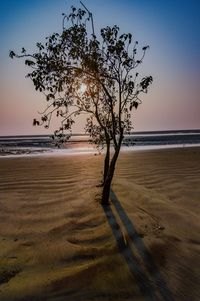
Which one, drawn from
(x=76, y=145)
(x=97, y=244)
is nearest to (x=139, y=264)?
(x=97, y=244)

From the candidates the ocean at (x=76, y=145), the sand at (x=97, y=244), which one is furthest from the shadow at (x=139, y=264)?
the ocean at (x=76, y=145)

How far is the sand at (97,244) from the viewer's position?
3924 mm

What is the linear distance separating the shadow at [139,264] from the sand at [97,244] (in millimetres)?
12

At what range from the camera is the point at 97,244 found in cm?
516

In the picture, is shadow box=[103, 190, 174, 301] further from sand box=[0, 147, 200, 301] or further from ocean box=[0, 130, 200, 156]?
ocean box=[0, 130, 200, 156]

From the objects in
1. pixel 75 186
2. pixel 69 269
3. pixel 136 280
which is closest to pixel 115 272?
pixel 136 280

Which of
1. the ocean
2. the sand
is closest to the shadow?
the sand

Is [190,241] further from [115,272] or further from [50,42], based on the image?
[50,42]

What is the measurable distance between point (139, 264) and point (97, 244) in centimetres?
86

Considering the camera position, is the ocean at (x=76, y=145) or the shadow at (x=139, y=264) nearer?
the shadow at (x=139, y=264)

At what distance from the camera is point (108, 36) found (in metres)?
6.36

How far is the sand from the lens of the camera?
154 inches

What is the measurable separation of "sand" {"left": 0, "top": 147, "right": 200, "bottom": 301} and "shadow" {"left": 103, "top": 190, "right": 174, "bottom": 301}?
0.01 metres

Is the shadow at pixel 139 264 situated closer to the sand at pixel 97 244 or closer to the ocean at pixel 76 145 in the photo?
the sand at pixel 97 244
